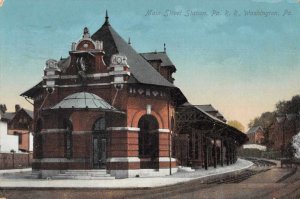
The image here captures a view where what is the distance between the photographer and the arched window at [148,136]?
27656mm

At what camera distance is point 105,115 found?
86.8 feet

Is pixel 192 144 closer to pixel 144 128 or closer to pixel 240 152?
pixel 144 128

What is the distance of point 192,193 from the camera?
55.8 feet

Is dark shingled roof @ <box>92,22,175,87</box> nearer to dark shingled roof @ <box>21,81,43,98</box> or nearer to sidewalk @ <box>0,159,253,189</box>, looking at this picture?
dark shingled roof @ <box>21,81,43,98</box>

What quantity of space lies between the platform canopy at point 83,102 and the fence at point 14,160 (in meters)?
20.4

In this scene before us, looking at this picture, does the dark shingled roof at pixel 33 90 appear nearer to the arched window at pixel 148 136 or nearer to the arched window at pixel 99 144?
the arched window at pixel 99 144

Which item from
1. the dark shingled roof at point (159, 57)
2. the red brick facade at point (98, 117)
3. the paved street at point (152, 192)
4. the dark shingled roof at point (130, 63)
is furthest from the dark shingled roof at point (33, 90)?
the paved street at point (152, 192)

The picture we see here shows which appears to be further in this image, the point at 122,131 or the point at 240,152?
the point at 240,152

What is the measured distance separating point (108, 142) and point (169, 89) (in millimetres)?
4898

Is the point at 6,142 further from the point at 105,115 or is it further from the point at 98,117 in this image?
the point at 105,115

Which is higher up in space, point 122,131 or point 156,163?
point 122,131

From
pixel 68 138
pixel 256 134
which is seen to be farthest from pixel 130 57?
pixel 256 134

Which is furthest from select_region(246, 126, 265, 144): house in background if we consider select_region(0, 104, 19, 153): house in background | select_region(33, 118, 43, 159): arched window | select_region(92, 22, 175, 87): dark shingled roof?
select_region(33, 118, 43, 159): arched window

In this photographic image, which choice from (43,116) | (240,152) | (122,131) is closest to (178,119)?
(122,131)
